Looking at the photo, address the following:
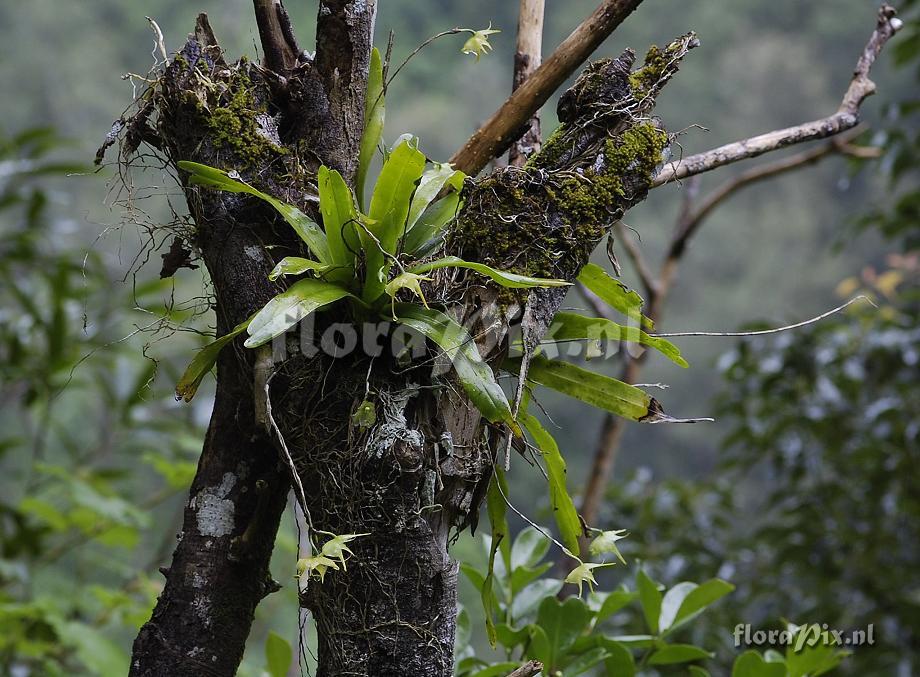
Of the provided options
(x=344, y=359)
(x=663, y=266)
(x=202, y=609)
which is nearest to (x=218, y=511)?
(x=202, y=609)

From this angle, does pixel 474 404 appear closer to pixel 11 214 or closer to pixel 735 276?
pixel 11 214

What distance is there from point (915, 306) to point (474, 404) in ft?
5.97

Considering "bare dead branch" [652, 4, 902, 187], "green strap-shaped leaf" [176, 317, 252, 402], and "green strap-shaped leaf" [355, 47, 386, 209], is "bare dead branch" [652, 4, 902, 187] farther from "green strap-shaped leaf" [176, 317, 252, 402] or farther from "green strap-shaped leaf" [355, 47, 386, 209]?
"green strap-shaped leaf" [176, 317, 252, 402]

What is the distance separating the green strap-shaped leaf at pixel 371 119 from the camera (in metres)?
0.83

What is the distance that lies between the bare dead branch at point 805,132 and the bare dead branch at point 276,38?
15.0 inches

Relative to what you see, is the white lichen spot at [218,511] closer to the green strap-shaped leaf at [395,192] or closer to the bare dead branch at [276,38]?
the green strap-shaped leaf at [395,192]

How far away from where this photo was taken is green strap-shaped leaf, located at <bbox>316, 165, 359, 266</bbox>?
0.72 metres

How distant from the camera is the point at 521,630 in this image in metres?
0.95

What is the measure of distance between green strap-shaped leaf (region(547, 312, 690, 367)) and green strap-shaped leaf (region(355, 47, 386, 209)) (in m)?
0.23

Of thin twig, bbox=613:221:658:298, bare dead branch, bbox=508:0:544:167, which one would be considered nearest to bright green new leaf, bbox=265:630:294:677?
bare dead branch, bbox=508:0:544:167

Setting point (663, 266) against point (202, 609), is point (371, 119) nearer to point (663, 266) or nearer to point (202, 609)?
point (202, 609)

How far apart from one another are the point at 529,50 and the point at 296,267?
0.53 meters

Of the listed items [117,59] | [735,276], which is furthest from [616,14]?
[117,59]

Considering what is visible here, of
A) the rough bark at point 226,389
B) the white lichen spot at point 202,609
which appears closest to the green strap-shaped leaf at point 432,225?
the rough bark at point 226,389
